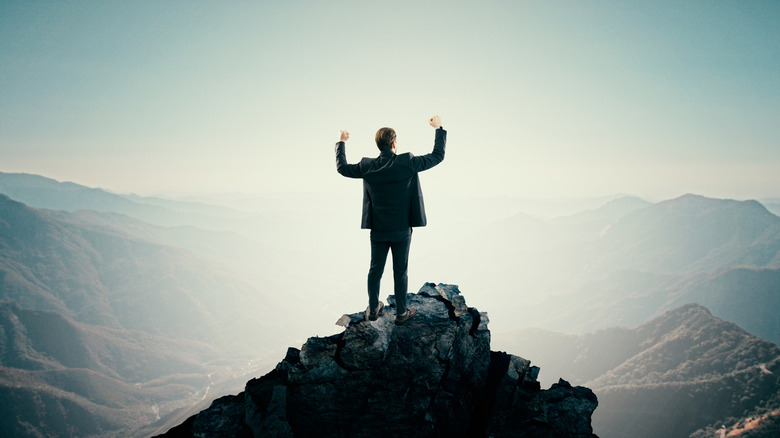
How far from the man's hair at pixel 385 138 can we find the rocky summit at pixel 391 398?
4.97 metres

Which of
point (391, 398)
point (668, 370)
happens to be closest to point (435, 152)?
point (391, 398)

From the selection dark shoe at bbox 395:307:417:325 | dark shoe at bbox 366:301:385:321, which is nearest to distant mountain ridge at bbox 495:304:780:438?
dark shoe at bbox 395:307:417:325

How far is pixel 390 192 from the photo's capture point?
699 centimetres

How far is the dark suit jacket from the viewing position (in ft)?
22.4

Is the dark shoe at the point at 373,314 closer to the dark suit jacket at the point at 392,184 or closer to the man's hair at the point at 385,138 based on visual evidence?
the dark suit jacket at the point at 392,184

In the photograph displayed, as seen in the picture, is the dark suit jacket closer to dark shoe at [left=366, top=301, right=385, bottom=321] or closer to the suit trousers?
the suit trousers

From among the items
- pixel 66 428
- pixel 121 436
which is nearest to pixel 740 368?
pixel 121 436

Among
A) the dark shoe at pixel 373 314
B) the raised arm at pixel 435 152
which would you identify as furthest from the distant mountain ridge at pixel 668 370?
the raised arm at pixel 435 152

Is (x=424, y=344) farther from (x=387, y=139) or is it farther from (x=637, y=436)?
(x=637, y=436)

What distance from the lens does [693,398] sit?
A: 92.3m

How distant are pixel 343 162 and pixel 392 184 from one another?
1.33m

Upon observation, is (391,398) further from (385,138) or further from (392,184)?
(385,138)

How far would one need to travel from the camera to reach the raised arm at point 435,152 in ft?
22.6

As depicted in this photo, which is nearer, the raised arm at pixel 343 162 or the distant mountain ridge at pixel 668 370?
the raised arm at pixel 343 162
